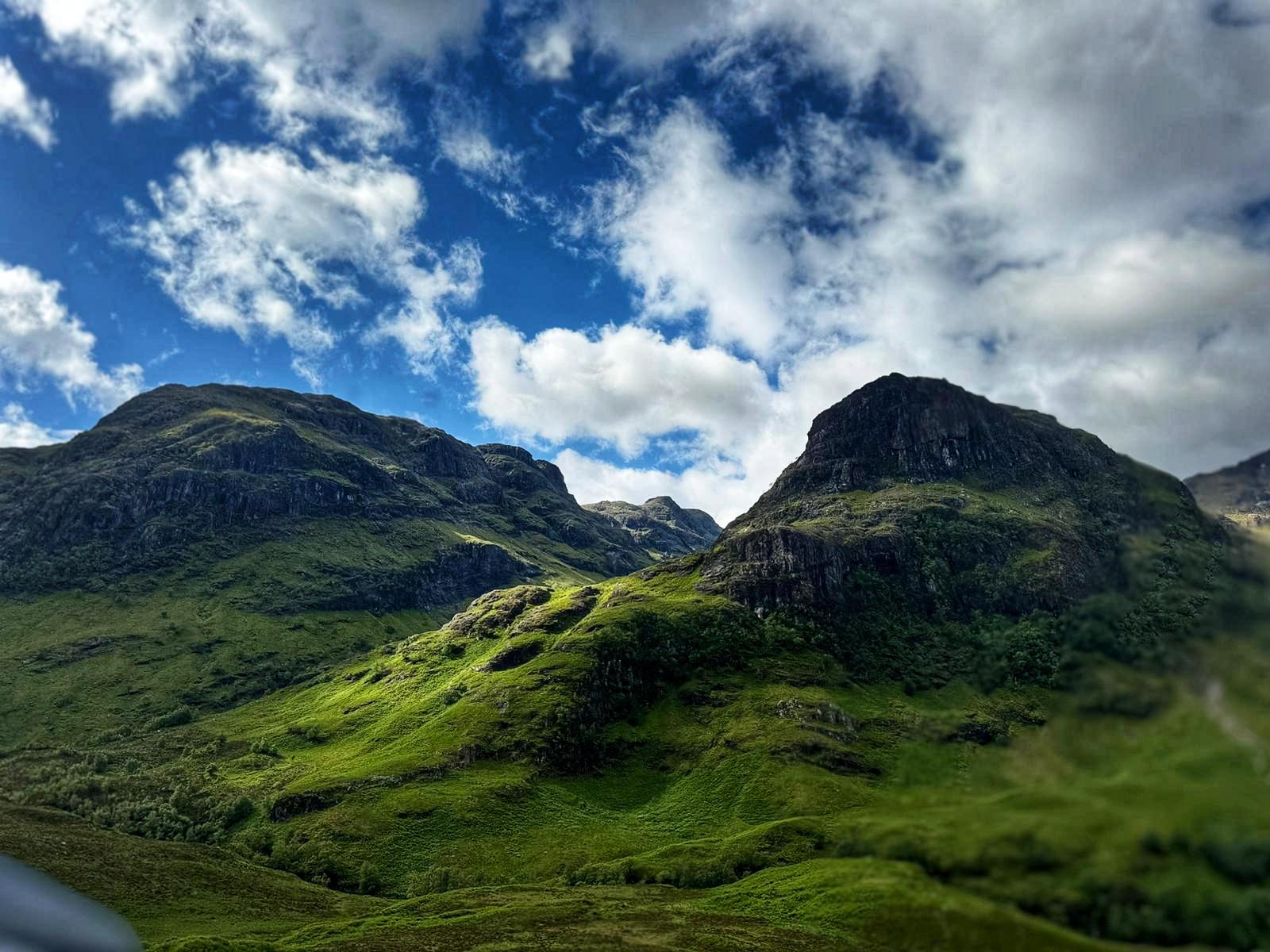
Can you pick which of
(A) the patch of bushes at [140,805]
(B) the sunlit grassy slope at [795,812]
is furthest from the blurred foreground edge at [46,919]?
(A) the patch of bushes at [140,805]

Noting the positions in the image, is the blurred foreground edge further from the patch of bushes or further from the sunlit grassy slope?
the patch of bushes

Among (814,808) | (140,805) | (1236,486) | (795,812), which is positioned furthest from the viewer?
(140,805)

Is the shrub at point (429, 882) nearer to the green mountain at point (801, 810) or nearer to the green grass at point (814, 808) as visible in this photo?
the green grass at point (814, 808)

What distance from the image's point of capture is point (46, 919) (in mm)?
9531

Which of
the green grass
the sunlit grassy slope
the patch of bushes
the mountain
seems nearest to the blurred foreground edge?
the green grass

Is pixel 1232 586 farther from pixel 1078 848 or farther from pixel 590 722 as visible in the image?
pixel 590 722

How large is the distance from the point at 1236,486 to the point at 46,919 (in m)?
42.4

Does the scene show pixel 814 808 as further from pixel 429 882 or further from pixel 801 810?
pixel 429 882

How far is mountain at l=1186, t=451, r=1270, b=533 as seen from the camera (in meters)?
30.3

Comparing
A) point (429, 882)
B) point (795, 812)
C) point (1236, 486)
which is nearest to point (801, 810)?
point (795, 812)

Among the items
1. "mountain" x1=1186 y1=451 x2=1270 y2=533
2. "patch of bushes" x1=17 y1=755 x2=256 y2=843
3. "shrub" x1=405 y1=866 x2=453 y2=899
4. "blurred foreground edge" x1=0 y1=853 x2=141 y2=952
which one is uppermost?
"mountain" x1=1186 y1=451 x2=1270 y2=533

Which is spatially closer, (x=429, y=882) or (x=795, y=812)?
(x=429, y=882)

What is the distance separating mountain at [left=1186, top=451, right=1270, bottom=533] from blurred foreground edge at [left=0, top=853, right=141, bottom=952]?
39.3m

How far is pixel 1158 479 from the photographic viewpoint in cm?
3027
